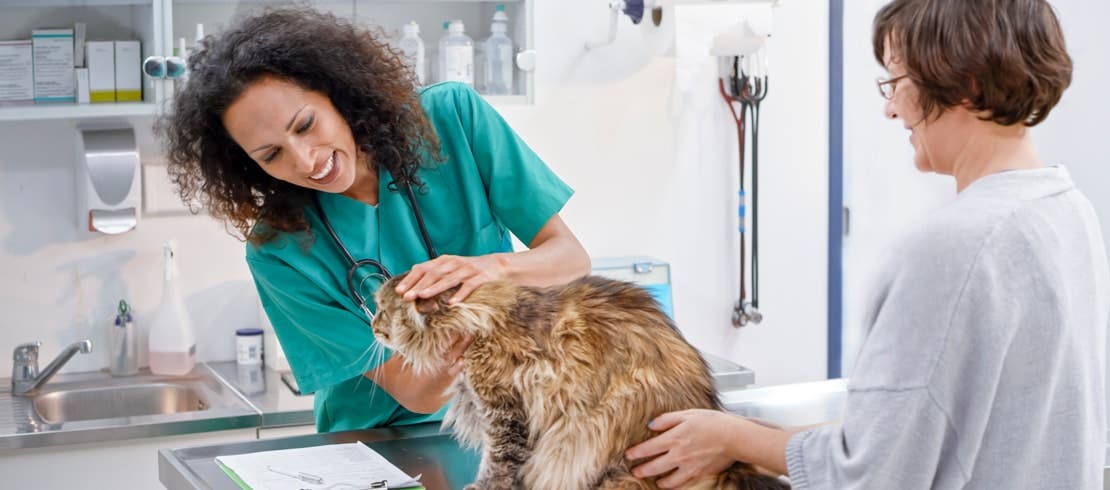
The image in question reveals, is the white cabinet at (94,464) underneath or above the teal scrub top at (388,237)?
underneath

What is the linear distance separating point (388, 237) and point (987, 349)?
111 cm

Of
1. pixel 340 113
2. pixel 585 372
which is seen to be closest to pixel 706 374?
pixel 585 372

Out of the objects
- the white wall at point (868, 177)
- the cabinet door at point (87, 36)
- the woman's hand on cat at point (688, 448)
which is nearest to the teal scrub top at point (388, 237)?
the woman's hand on cat at point (688, 448)

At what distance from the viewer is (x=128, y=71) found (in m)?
2.93

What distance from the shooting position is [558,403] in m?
1.40

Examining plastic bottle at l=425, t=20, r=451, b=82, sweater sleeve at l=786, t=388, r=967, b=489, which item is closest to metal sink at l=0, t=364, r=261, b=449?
plastic bottle at l=425, t=20, r=451, b=82

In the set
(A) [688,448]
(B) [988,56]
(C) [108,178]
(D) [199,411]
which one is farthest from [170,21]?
(B) [988,56]

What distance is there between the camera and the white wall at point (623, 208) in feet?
10.0

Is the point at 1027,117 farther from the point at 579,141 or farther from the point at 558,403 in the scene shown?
the point at 579,141

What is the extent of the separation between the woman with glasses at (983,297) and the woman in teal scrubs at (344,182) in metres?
0.65

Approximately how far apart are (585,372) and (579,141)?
204 cm

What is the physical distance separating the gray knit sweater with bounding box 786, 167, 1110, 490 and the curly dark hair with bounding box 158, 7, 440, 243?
37.6 inches

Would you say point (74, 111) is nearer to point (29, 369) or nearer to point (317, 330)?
point (29, 369)

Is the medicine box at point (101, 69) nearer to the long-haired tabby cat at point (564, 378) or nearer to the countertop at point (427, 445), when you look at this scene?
the countertop at point (427, 445)
